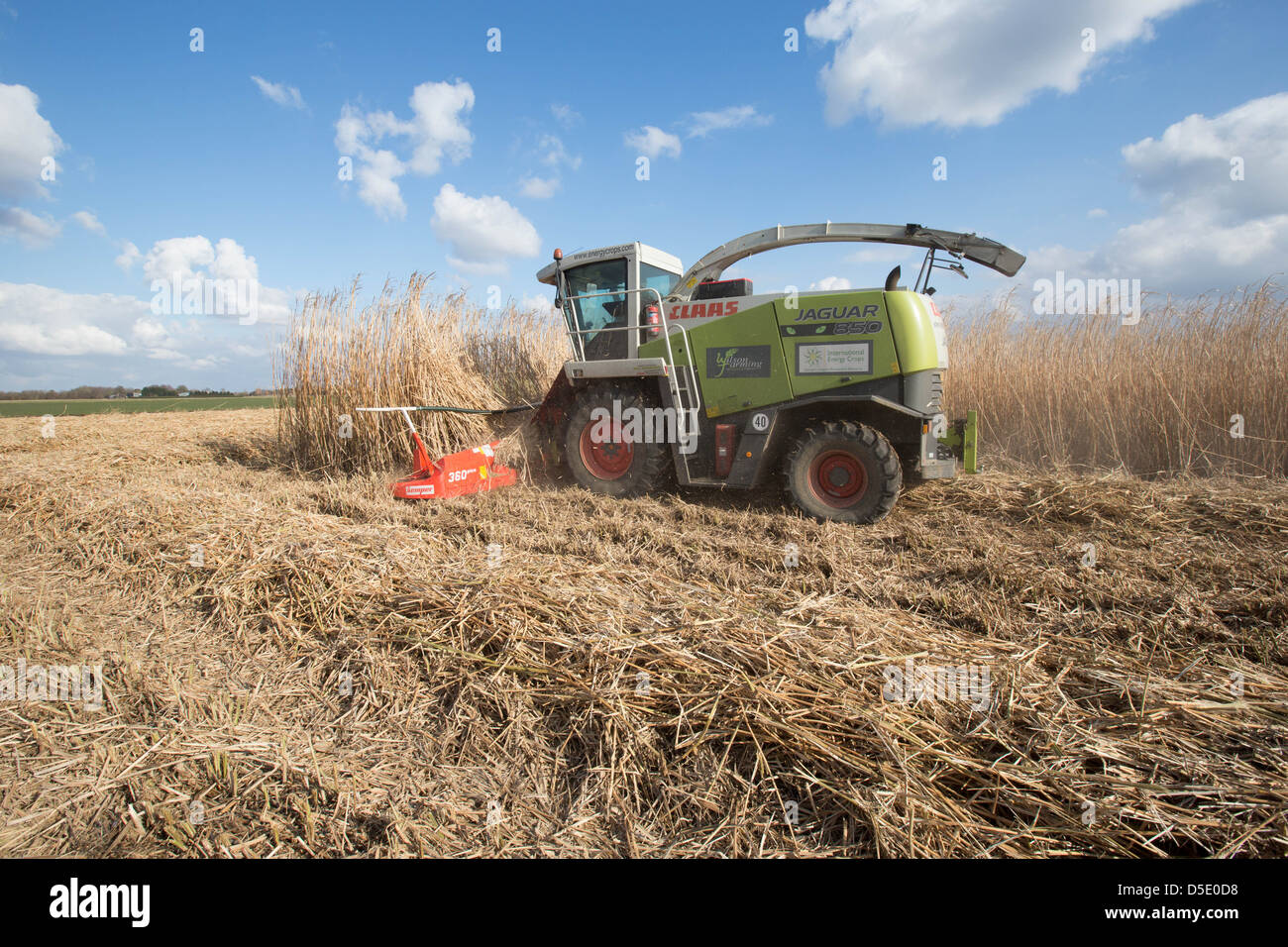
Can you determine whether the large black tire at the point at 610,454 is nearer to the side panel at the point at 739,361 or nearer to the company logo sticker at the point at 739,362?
the side panel at the point at 739,361

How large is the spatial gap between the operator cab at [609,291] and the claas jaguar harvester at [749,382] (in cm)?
1

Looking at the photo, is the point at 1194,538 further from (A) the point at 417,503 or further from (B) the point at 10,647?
(B) the point at 10,647

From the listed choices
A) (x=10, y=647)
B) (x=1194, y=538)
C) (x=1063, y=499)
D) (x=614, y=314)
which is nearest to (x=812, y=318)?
(x=614, y=314)

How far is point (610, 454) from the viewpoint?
626 cm

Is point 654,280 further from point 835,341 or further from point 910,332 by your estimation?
point 910,332

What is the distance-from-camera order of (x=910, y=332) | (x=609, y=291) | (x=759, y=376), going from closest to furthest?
(x=910, y=332) → (x=759, y=376) → (x=609, y=291)

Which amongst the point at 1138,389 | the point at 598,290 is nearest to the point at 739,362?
the point at 598,290

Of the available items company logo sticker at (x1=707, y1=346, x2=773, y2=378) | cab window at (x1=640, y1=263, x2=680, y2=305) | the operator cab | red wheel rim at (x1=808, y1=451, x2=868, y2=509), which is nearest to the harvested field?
red wheel rim at (x1=808, y1=451, x2=868, y2=509)

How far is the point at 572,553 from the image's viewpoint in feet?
13.8

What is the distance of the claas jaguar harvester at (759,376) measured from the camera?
16.4 feet

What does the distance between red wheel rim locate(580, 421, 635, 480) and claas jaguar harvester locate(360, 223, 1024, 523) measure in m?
0.01

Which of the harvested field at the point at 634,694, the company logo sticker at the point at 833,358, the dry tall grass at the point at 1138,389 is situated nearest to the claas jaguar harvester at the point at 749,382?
the company logo sticker at the point at 833,358

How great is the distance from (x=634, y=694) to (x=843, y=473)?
11.2 feet

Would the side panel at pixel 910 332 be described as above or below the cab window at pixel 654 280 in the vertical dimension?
below
